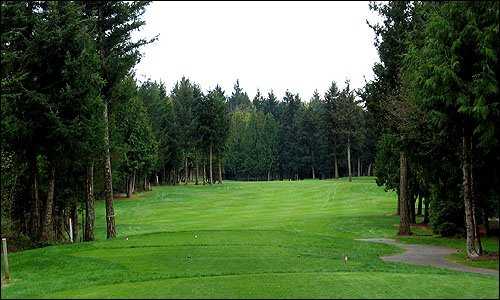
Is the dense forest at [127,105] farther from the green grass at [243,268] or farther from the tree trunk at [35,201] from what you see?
the green grass at [243,268]

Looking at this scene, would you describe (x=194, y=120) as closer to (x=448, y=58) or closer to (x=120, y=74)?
(x=120, y=74)

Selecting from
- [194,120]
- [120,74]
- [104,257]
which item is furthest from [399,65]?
[194,120]

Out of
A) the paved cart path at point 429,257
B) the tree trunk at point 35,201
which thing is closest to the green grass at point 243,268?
the paved cart path at point 429,257

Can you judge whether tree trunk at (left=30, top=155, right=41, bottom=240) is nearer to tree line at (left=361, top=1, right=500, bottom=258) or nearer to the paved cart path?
the paved cart path

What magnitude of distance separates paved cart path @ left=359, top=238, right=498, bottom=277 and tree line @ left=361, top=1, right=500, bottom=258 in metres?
1.72

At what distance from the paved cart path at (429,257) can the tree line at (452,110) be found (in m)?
1.72

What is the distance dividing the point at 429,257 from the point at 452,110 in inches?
261

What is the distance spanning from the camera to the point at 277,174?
131500mm

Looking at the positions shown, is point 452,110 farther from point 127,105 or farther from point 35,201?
point 35,201

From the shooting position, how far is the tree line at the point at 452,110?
19.6 meters

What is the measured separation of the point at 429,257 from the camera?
931 inches

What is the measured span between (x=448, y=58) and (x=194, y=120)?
71.4 m

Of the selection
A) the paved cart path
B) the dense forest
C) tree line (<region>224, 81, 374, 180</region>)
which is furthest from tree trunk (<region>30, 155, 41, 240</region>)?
tree line (<region>224, 81, 374, 180</region>)

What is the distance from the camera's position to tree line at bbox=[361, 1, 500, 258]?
771 inches
